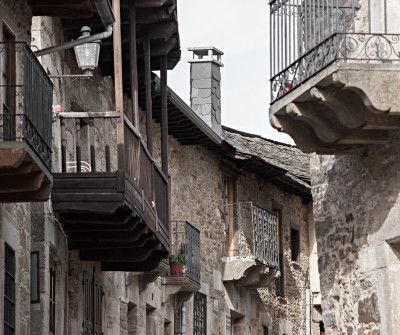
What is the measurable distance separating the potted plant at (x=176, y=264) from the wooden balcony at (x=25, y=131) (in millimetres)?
10773

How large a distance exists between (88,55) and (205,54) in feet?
43.3

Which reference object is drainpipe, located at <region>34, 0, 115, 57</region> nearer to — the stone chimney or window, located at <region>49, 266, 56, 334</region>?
window, located at <region>49, 266, 56, 334</region>

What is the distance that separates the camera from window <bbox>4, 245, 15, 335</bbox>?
Answer: 1398cm

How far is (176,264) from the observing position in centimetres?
2467

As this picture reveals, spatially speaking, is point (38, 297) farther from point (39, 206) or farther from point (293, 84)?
point (293, 84)

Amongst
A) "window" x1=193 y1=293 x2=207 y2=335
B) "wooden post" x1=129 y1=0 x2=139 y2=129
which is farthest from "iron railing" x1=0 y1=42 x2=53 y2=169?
"window" x1=193 y1=293 x2=207 y2=335

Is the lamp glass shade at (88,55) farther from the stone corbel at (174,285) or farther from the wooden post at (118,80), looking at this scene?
the stone corbel at (174,285)

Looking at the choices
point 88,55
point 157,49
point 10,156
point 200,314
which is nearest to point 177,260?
point 200,314

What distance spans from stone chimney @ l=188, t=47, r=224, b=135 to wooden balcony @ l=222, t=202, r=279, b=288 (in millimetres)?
1728

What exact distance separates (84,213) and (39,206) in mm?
754

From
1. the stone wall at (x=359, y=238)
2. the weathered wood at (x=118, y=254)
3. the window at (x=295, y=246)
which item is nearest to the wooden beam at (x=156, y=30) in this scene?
the weathered wood at (x=118, y=254)

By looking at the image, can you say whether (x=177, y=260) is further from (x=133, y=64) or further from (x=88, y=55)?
(x=88, y=55)

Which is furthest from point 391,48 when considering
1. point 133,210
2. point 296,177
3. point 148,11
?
point 296,177

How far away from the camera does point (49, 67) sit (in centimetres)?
1761
